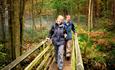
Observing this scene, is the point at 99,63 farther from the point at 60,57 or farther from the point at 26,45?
the point at 60,57

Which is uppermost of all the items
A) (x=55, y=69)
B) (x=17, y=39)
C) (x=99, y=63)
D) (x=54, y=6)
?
(x=54, y=6)

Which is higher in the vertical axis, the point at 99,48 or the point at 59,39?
the point at 59,39

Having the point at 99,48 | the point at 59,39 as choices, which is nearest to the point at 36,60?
the point at 59,39

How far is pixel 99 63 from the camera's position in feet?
71.3

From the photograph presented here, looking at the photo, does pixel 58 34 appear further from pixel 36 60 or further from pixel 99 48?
pixel 99 48

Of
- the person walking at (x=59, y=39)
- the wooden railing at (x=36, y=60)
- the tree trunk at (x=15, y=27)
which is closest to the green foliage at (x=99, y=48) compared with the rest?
the tree trunk at (x=15, y=27)

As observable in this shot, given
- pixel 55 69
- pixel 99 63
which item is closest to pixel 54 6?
pixel 99 63

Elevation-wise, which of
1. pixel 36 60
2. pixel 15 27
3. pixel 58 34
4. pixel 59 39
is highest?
pixel 15 27

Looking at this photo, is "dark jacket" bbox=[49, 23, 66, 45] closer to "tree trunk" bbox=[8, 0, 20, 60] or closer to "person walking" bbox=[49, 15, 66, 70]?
"person walking" bbox=[49, 15, 66, 70]

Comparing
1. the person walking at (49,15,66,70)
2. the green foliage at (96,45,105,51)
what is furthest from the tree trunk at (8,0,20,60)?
the green foliage at (96,45,105,51)

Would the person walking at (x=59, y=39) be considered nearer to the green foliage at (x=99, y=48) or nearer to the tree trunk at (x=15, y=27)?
the tree trunk at (x=15, y=27)

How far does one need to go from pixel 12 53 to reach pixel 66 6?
71.8 ft

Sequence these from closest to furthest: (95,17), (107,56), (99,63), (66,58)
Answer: (66,58), (99,63), (107,56), (95,17)

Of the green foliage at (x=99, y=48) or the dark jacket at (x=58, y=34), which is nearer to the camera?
the dark jacket at (x=58, y=34)
